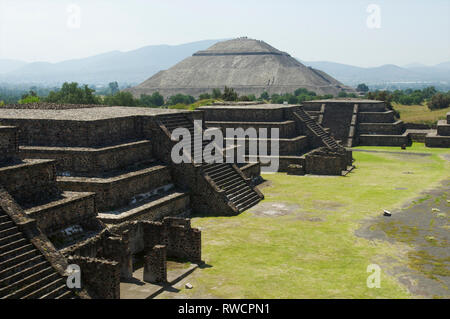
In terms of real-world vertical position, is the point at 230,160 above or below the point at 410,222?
above

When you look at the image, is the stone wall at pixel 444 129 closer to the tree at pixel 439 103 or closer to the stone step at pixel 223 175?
the stone step at pixel 223 175

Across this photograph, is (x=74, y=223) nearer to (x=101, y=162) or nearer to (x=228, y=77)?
(x=101, y=162)

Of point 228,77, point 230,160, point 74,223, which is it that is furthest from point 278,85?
point 74,223

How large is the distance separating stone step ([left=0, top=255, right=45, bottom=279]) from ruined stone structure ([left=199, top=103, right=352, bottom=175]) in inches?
792

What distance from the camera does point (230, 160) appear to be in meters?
25.4

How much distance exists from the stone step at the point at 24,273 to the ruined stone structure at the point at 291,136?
20.2 m

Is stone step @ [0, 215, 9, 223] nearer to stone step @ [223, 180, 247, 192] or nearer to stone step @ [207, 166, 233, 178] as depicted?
stone step @ [207, 166, 233, 178]

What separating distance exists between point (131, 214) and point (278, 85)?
527 ft

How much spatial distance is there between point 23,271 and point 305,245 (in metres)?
9.23

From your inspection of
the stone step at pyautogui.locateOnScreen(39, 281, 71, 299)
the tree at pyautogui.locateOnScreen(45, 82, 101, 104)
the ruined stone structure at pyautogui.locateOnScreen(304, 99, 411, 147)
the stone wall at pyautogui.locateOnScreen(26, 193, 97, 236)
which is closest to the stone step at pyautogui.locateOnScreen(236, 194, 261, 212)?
the stone wall at pyautogui.locateOnScreen(26, 193, 97, 236)

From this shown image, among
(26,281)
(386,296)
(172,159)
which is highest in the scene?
(172,159)

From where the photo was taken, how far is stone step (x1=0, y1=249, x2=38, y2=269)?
11.5 metres

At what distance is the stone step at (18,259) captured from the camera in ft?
37.6

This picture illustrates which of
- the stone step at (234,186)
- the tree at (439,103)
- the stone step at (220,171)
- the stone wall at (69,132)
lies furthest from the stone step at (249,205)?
the tree at (439,103)
